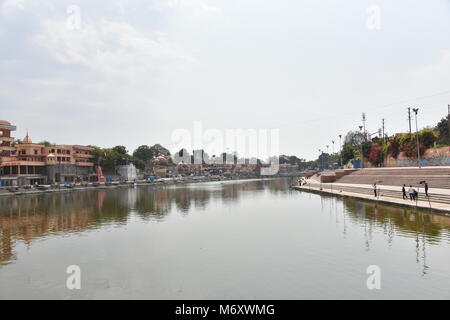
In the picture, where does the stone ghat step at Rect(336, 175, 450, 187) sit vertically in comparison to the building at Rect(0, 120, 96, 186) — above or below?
below

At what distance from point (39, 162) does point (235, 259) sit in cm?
7933

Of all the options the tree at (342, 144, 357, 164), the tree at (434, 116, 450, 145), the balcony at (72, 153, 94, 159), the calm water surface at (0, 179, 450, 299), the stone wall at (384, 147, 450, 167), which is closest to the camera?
the calm water surface at (0, 179, 450, 299)

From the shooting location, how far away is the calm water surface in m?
9.27

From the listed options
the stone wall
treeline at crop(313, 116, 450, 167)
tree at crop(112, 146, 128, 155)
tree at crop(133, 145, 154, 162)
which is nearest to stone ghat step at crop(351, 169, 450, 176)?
treeline at crop(313, 116, 450, 167)

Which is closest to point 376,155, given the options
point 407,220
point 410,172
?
point 410,172

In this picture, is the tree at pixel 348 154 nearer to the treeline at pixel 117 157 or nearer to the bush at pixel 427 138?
the bush at pixel 427 138

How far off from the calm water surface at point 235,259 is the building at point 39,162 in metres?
56.5

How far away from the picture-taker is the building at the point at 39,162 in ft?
221

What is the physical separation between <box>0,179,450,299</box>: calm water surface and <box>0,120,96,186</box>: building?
56.5m

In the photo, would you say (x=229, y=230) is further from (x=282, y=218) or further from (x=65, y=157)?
(x=65, y=157)

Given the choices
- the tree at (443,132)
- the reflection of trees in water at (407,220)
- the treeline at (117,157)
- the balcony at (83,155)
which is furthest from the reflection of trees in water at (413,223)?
the treeline at (117,157)

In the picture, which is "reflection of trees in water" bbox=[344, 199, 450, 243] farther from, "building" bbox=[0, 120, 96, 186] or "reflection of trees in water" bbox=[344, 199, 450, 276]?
"building" bbox=[0, 120, 96, 186]
